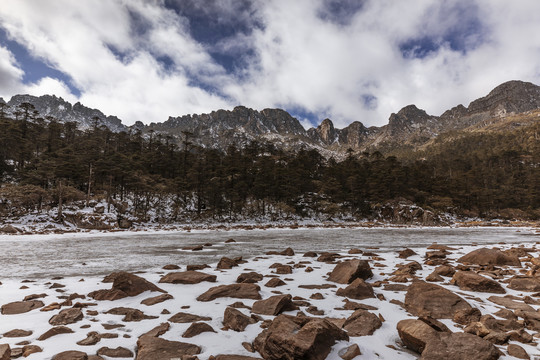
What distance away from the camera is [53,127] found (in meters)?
62.7

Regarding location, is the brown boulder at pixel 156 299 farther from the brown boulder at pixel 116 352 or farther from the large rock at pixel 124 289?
the brown boulder at pixel 116 352

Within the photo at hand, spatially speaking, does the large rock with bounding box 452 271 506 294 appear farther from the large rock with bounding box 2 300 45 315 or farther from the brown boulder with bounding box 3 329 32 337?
the large rock with bounding box 2 300 45 315

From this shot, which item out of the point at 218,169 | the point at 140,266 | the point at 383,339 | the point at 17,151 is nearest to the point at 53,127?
the point at 17,151

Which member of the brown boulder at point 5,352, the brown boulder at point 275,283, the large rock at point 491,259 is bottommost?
the large rock at point 491,259

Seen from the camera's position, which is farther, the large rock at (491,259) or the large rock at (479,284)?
the large rock at (491,259)

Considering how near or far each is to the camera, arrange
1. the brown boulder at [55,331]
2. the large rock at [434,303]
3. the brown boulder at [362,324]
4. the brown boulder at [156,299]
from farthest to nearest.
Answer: the brown boulder at [156,299] < the large rock at [434,303] < the brown boulder at [362,324] < the brown boulder at [55,331]

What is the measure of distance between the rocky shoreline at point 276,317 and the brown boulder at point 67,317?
2 centimetres

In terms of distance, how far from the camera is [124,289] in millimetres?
7000

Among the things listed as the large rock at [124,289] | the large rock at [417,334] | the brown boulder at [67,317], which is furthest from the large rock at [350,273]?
the brown boulder at [67,317]

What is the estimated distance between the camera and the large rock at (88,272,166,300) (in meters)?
6.81

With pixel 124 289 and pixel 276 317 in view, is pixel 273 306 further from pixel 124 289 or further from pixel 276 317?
pixel 124 289

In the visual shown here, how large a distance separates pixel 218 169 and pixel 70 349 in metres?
59.8

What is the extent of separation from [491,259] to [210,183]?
52.1 metres

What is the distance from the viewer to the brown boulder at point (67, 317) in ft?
17.3
